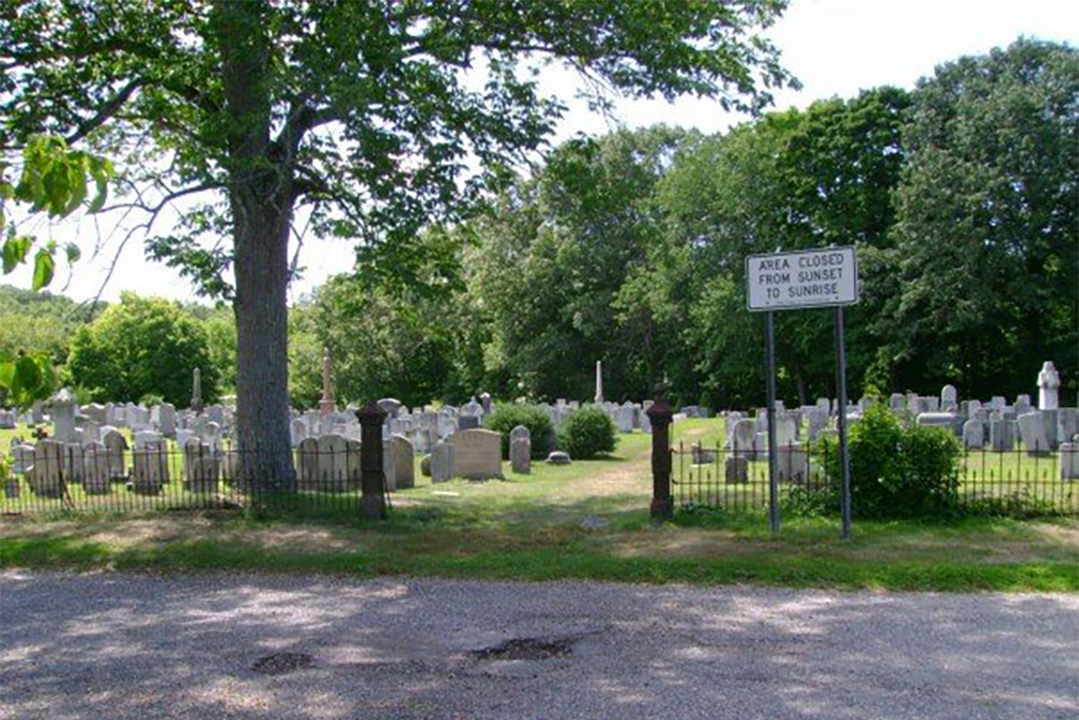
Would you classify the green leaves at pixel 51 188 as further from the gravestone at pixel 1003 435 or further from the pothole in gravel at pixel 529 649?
the gravestone at pixel 1003 435

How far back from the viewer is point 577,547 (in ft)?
34.1

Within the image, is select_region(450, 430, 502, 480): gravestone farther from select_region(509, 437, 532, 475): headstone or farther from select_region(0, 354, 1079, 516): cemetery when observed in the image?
select_region(509, 437, 532, 475): headstone

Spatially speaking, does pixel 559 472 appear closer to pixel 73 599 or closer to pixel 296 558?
pixel 296 558

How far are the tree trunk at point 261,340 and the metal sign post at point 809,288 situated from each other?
6.64 meters

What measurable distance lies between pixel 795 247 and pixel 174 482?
31781mm

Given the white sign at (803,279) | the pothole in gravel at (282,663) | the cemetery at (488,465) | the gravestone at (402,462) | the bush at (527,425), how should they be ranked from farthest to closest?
the bush at (527,425)
the gravestone at (402,462)
the cemetery at (488,465)
the white sign at (803,279)
the pothole in gravel at (282,663)

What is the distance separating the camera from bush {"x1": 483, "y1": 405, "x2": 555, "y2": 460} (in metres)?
22.9

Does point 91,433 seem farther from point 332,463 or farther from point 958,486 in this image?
point 958,486

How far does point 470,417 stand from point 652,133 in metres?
31.2

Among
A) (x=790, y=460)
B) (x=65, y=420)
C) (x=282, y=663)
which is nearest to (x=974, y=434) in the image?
(x=790, y=460)

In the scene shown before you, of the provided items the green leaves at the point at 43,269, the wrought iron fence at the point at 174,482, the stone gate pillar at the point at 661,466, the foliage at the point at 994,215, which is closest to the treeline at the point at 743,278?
the foliage at the point at 994,215

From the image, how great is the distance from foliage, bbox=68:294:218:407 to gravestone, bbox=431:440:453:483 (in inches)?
1804

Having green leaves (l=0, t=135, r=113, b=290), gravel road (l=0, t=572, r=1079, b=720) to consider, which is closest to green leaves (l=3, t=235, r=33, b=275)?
green leaves (l=0, t=135, r=113, b=290)

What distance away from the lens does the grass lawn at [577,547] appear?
29.0ft
